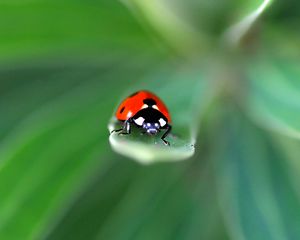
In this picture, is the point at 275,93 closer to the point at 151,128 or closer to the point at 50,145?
the point at 151,128

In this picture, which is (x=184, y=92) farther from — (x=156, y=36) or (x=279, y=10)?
(x=279, y=10)

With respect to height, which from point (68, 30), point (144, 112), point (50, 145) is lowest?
point (50, 145)

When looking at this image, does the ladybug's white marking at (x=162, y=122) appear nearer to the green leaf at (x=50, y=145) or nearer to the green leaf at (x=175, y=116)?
the green leaf at (x=175, y=116)

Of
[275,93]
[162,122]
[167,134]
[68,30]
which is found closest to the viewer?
[167,134]

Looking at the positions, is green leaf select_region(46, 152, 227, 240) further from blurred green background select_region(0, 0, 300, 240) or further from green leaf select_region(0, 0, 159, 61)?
green leaf select_region(0, 0, 159, 61)

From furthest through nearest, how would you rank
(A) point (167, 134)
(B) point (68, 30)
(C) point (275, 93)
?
1. (B) point (68, 30)
2. (C) point (275, 93)
3. (A) point (167, 134)

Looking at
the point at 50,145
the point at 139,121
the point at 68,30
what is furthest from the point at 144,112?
the point at 68,30

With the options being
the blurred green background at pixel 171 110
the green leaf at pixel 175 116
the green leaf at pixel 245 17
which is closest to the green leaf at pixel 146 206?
the blurred green background at pixel 171 110

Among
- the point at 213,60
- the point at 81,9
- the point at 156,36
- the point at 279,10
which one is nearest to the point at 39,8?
the point at 81,9
